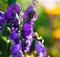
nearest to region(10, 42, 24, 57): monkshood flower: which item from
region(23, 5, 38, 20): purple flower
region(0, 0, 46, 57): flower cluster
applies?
region(0, 0, 46, 57): flower cluster

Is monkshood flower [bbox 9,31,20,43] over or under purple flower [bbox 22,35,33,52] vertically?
over

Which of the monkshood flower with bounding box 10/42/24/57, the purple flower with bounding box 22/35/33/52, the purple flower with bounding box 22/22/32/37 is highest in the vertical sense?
the purple flower with bounding box 22/22/32/37

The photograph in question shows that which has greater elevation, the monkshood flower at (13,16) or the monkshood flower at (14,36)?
the monkshood flower at (13,16)

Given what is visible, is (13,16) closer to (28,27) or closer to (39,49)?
(28,27)

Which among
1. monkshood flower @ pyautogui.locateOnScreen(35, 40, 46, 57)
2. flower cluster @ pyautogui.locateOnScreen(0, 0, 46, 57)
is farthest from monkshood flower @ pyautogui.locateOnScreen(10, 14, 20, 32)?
monkshood flower @ pyautogui.locateOnScreen(35, 40, 46, 57)

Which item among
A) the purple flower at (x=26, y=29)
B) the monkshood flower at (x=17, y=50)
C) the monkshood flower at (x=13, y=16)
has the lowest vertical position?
the monkshood flower at (x=17, y=50)

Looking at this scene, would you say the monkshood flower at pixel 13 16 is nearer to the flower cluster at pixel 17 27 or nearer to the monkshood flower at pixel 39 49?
the flower cluster at pixel 17 27

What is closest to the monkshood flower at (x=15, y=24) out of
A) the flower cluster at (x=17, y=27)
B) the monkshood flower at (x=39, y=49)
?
the flower cluster at (x=17, y=27)

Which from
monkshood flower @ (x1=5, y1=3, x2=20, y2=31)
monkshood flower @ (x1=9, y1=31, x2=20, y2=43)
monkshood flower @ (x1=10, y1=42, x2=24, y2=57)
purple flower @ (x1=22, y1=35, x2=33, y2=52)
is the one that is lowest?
monkshood flower @ (x1=10, y1=42, x2=24, y2=57)

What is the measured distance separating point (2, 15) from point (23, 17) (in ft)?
0.29

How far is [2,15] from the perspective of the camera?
146 cm

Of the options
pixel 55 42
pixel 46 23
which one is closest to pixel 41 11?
pixel 46 23

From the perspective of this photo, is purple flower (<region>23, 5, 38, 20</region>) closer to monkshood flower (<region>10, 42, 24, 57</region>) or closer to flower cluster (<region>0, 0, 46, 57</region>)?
flower cluster (<region>0, 0, 46, 57</region>)

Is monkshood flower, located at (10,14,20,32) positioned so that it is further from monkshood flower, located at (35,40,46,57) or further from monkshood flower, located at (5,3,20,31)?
monkshood flower, located at (35,40,46,57)
